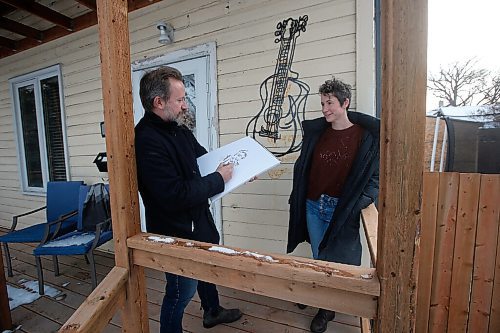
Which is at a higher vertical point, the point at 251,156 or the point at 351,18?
the point at 351,18

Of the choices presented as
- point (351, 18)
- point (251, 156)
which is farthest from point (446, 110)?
point (251, 156)

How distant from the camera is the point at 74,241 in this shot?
95.0 inches

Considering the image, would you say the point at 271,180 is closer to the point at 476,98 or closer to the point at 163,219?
the point at 163,219

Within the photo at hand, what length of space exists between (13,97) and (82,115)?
148cm

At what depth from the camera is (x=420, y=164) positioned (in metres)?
0.75

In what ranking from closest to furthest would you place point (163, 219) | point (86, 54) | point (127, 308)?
point (127, 308)
point (163, 219)
point (86, 54)

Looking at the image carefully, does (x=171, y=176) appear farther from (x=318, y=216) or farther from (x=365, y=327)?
(x=365, y=327)

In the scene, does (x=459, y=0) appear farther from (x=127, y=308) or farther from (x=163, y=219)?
(x=127, y=308)

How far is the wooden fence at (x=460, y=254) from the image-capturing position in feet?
4.61

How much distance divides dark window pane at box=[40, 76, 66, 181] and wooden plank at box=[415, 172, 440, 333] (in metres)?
3.81

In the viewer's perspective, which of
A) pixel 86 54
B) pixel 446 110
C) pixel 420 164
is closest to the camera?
pixel 420 164

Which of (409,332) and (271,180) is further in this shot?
(271,180)

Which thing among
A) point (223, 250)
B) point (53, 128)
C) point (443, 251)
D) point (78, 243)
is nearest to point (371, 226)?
point (443, 251)

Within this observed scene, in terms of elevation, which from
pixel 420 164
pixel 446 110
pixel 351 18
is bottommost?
pixel 420 164
